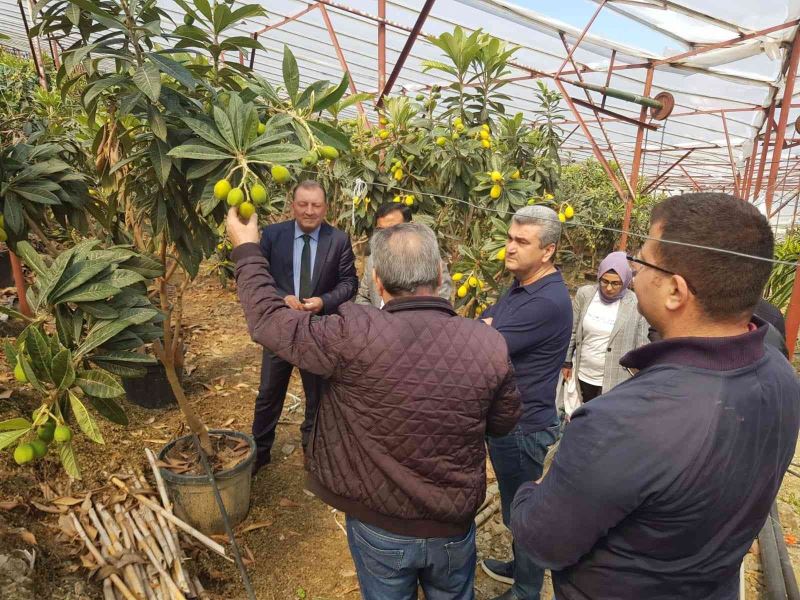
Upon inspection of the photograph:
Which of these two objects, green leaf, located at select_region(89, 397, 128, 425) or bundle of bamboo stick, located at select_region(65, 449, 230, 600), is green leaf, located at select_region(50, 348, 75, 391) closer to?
green leaf, located at select_region(89, 397, 128, 425)

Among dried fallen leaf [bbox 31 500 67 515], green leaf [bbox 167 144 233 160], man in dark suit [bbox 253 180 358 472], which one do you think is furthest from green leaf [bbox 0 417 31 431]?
man in dark suit [bbox 253 180 358 472]

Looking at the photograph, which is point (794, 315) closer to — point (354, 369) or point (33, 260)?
point (354, 369)

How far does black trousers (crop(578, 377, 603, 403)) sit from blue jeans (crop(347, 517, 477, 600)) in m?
1.61

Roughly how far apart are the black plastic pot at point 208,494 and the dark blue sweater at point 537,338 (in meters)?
1.36

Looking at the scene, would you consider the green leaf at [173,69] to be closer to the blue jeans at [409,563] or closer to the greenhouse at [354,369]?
the greenhouse at [354,369]

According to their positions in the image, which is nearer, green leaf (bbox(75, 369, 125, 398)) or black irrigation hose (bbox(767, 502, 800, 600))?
green leaf (bbox(75, 369, 125, 398))

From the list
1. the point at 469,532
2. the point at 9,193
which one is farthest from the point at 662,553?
the point at 9,193

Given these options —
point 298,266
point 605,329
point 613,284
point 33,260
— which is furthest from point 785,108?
point 33,260

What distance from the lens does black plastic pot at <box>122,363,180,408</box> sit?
3.34m

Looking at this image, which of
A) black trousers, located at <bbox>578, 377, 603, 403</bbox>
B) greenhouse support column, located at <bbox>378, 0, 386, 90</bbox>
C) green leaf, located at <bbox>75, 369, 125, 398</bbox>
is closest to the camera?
green leaf, located at <bbox>75, 369, 125, 398</bbox>

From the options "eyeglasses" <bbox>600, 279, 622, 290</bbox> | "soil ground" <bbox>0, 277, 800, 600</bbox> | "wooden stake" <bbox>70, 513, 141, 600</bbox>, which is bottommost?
"soil ground" <bbox>0, 277, 800, 600</bbox>

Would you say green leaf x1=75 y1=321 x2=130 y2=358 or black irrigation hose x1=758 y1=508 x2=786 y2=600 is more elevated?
green leaf x1=75 y1=321 x2=130 y2=358

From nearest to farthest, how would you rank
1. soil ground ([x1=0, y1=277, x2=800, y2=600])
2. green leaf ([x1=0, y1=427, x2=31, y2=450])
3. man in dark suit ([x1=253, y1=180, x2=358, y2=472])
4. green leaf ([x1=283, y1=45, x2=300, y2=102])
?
green leaf ([x1=0, y1=427, x2=31, y2=450]) → green leaf ([x1=283, y1=45, x2=300, y2=102]) → soil ground ([x1=0, y1=277, x2=800, y2=600]) → man in dark suit ([x1=253, y1=180, x2=358, y2=472])

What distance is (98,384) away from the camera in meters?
1.34
